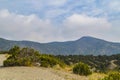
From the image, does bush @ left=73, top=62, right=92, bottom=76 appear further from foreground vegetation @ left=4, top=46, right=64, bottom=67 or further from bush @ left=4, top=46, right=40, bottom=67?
bush @ left=4, top=46, right=40, bottom=67

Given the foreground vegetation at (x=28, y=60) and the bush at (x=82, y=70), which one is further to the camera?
the foreground vegetation at (x=28, y=60)

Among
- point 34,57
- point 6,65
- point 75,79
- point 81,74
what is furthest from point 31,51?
point 75,79

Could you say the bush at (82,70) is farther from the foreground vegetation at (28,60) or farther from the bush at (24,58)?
the bush at (24,58)

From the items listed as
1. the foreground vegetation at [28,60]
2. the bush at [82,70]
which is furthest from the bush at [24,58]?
the bush at [82,70]

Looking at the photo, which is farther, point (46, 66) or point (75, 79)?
point (46, 66)

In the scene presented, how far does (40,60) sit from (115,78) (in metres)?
17.4

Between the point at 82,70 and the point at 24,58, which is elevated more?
the point at 24,58

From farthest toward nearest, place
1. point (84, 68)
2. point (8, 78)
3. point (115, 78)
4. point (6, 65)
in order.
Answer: point (6, 65) < point (84, 68) < point (8, 78) < point (115, 78)

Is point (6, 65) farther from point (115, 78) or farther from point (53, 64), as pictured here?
point (115, 78)

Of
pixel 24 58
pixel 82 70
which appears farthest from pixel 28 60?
pixel 82 70

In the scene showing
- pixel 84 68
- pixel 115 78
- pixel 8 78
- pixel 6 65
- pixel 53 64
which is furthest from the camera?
pixel 53 64

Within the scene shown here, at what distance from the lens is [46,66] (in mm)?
41344

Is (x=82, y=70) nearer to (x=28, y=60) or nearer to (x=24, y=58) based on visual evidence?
(x=28, y=60)

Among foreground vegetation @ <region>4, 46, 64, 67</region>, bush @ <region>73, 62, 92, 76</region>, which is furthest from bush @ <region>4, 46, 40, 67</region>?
bush @ <region>73, 62, 92, 76</region>
